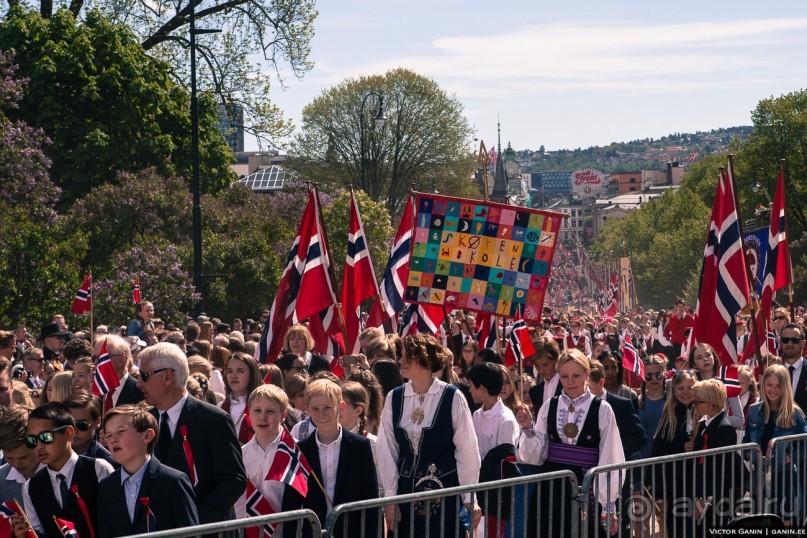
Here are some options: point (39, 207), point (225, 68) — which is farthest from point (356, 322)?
point (225, 68)

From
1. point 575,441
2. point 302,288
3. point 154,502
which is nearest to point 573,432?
point 575,441

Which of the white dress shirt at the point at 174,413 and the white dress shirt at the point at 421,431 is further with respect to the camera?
the white dress shirt at the point at 421,431

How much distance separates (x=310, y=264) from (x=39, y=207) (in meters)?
12.5

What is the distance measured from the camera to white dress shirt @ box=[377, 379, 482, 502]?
22.3 ft

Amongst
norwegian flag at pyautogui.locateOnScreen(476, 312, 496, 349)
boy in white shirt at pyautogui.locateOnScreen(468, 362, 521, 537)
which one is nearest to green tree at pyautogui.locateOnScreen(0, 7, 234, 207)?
norwegian flag at pyautogui.locateOnScreen(476, 312, 496, 349)

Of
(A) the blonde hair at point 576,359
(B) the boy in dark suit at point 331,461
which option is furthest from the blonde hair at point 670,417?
(B) the boy in dark suit at point 331,461

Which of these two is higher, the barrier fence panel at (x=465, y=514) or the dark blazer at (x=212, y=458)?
the dark blazer at (x=212, y=458)

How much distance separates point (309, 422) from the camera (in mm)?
7016

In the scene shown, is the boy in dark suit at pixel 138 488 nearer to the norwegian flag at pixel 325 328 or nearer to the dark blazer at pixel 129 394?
the dark blazer at pixel 129 394


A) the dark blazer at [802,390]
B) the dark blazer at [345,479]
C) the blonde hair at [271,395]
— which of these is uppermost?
the blonde hair at [271,395]

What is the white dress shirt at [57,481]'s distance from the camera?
5.52 metres

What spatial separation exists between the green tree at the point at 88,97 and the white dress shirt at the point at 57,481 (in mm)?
24894

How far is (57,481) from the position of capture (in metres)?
5.56

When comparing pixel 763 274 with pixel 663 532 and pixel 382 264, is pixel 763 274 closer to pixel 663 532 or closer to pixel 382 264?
pixel 663 532
